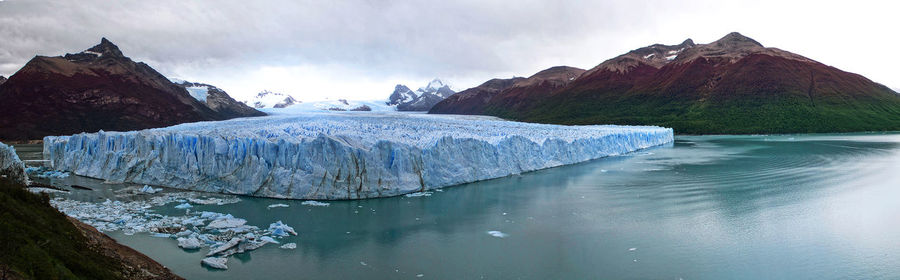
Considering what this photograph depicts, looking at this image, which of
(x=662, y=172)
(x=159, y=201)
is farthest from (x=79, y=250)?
(x=662, y=172)

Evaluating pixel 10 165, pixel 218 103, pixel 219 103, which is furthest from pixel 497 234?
pixel 219 103

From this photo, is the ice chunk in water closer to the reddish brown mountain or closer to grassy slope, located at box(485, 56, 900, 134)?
grassy slope, located at box(485, 56, 900, 134)

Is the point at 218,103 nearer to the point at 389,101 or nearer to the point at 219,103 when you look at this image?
the point at 219,103

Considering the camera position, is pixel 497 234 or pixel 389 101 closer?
pixel 497 234

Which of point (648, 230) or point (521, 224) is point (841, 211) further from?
point (521, 224)

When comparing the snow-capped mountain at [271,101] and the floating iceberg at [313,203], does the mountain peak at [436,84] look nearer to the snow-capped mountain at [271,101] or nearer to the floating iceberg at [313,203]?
the snow-capped mountain at [271,101]

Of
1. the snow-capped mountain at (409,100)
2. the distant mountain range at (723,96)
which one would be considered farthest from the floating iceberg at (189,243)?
the snow-capped mountain at (409,100)

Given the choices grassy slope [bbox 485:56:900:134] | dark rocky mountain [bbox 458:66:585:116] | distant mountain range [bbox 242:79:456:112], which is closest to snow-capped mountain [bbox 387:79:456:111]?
distant mountain range [bbox 242:79:456:112]
